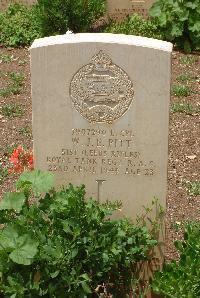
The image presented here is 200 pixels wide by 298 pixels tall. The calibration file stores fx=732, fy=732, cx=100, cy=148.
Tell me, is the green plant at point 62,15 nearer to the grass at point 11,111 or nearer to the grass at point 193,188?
the grass at point 11,111

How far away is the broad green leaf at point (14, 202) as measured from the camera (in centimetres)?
384

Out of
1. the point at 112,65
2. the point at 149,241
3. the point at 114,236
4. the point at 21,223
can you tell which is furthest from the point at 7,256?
the point at 112,65

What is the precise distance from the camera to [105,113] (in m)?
4.03

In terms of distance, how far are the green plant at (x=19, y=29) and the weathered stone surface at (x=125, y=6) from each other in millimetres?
1021

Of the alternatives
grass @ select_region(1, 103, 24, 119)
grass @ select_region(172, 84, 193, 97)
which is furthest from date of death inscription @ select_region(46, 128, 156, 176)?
grass @ select_region(172, 84, 193, 97)

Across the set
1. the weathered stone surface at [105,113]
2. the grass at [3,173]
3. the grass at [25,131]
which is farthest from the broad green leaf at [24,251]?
the grass at [25,131]

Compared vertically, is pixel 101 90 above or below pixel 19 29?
below

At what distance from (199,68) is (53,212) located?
4.75m

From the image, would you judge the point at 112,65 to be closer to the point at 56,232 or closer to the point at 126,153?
the point at 126,153

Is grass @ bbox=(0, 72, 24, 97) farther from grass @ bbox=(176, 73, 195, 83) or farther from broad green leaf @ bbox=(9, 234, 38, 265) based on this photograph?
broad green leaf @ bbox=(9, 234, 38, 265)

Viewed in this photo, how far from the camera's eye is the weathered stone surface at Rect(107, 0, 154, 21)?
947cm

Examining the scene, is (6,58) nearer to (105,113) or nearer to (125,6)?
(125,6)

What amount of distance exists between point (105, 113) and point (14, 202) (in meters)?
0.70

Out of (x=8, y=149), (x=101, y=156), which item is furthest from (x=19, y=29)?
(x=101, y=156)
